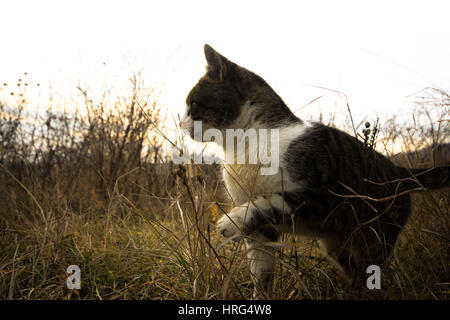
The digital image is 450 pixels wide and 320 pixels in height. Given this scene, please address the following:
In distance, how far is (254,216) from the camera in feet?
3.67

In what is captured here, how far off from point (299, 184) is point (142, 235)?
122 centimetres

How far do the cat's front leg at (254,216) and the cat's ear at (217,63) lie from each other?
743 millimetres

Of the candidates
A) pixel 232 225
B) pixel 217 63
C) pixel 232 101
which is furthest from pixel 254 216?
pixel 217 63

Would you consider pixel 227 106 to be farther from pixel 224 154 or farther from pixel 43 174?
pixel 43 174

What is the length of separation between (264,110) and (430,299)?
37.5 inches

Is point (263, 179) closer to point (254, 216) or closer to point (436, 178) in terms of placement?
point (254, 216)

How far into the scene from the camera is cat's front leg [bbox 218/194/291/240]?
1.11 meters

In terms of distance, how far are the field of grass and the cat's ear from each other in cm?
41

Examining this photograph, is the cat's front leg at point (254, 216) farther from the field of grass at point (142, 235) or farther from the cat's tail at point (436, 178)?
the cat's tail at point (436, 178)

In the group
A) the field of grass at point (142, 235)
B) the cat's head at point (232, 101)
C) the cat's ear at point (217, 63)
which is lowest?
the field of grass at point (142, 235)

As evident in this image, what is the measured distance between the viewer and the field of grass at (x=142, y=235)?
1128mm

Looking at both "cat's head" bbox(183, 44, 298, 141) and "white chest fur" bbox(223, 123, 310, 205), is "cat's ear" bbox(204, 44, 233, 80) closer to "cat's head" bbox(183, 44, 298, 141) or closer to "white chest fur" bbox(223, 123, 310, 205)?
"cat's head" bbox(183, 44, 298, 141)

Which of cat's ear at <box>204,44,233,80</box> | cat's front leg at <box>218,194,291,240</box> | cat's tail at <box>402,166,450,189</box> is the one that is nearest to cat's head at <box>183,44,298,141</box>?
cat's ear at <box>204,44,233,80</box>

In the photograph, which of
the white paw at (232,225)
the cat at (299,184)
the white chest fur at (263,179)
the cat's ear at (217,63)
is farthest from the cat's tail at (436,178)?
the cat's ear at (217,63)
